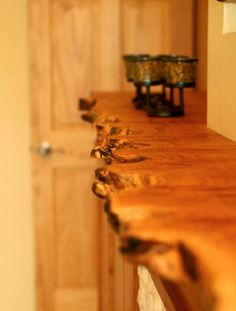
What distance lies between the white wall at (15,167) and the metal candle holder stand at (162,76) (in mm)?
1225

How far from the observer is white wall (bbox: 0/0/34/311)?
290cm

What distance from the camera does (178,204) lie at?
1.89 feet

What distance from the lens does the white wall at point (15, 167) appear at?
9.52 feet

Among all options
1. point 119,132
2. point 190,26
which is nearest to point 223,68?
point 119,132

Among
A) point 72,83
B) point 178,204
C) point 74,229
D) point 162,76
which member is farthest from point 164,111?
point 74,229

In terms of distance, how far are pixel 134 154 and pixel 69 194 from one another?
6.76ft

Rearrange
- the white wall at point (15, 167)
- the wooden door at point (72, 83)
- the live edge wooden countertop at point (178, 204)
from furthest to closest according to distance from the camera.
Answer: the white wall at point (15, 167) < the wooden door at point (72, 83) < the live edge wooden countertop at point (178, 204)

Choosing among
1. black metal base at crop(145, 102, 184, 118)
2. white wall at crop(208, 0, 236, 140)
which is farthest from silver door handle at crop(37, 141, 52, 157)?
white wall at crop(208, 0, 236, 140)

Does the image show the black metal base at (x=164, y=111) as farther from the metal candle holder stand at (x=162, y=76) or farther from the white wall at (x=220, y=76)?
the white wall at (x=220, y=76)

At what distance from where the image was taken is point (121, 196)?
1.98ft

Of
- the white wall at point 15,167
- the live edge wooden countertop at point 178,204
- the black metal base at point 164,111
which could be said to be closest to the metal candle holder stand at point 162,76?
the black metal base at point 164,111

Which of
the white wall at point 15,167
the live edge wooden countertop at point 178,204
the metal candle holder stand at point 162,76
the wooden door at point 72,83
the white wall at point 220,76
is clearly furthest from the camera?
the white wall at point 15,167

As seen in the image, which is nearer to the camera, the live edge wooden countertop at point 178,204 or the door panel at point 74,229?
the live edge wooden countertop at point 178,204

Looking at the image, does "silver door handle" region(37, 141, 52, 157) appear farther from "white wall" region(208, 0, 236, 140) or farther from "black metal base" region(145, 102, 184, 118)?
"white wall" region(208, 0, 236, 140)
